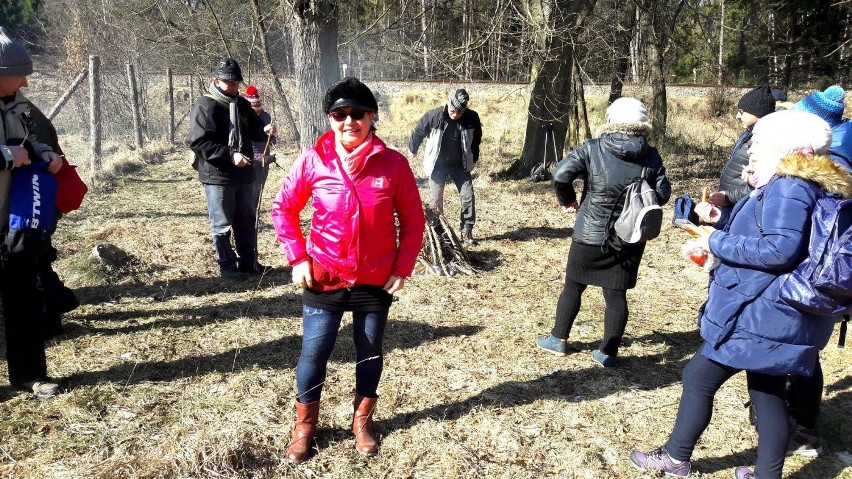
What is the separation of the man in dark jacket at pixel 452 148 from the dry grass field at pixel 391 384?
0.81 m

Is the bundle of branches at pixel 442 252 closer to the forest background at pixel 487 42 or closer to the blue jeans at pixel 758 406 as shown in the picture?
the forest background at pixel 487 42

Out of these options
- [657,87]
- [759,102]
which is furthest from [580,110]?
[759,102]

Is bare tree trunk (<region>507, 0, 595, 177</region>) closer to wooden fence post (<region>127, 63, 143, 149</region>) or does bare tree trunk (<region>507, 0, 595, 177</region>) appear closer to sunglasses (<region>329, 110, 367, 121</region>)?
sunglasses (<region>329, 110, 367, 121</region>)

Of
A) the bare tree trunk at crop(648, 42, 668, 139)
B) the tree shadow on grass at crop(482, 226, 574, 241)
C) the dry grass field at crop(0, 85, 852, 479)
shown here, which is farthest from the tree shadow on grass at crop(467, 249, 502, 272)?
the bare tree trunk at crop(648, 42, 668, 139)

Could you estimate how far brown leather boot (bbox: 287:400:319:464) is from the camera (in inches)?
119

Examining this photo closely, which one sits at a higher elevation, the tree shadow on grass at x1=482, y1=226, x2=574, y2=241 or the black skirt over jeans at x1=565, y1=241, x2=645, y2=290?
the black skirt over jeans at x1=565, y1=241, x2=645, y2=290

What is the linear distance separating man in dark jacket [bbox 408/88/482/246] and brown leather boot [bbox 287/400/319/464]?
13.5 feet

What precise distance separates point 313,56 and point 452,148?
192cm

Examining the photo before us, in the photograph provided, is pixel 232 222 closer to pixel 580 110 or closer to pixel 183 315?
pixel 183 315

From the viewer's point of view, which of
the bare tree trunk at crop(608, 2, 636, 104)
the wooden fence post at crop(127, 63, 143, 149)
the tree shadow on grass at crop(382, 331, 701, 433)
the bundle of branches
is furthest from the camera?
the wooden fence post at crop(127, 63, 143, 149)

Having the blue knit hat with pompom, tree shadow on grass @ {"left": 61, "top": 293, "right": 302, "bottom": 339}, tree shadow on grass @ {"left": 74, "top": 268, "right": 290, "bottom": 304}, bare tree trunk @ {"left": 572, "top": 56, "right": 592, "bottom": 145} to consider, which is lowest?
tree shadow on grass @ {"left": 61, "top": 293, "right": 302, "bottom": 339}

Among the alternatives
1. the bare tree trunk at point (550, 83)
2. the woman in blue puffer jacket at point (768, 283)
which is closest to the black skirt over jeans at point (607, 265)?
the woman in blue puffer jacket at point (768, 283)

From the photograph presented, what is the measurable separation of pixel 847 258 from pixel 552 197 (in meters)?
7.74

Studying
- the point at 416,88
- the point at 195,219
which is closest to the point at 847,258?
the point at 195,219
